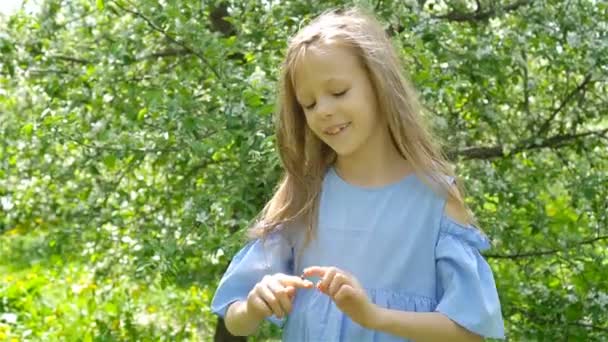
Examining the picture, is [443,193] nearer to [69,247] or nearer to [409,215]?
[409,215]

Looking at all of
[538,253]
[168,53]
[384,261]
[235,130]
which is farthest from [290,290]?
[168,53]

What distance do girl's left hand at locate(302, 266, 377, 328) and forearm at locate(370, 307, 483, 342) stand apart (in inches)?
1.0

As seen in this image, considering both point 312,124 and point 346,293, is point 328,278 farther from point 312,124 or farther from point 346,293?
point 312,124

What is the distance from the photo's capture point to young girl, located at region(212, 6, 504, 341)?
6.07 ft

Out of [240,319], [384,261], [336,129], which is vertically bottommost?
[240,319]

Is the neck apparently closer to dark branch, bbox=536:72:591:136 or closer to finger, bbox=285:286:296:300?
finger, bbox=285:286:296:300

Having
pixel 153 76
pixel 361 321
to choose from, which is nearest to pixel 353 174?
pixel 361 321

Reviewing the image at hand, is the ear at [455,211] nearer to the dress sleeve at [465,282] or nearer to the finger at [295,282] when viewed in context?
the dress sleeve at [465,282]

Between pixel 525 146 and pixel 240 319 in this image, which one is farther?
pixel 525 146

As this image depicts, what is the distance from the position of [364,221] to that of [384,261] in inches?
3.1

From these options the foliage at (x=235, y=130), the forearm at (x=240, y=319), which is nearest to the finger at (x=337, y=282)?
the forearm at (x=240, y=319)

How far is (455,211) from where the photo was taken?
6.31 ft

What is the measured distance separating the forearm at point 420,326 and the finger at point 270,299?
144 mm

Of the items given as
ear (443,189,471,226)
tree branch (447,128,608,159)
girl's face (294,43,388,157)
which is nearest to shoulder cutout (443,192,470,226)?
ear (443,189,471,226)
